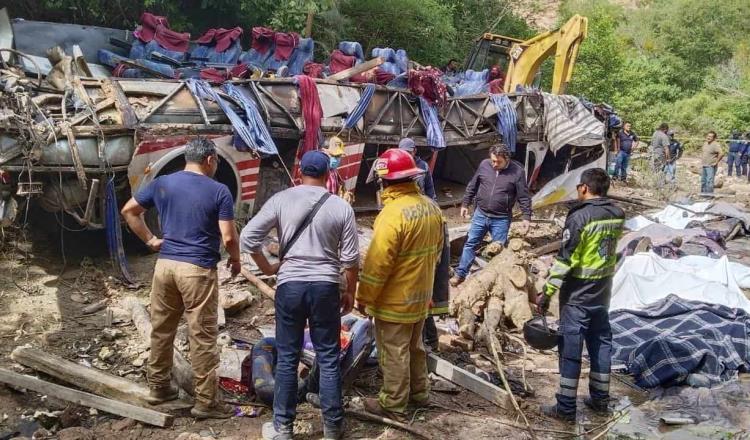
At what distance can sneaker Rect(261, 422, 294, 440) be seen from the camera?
141 inches

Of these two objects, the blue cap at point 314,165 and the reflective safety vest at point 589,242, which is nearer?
the blue cap at point 314,165

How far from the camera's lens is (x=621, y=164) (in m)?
16.1

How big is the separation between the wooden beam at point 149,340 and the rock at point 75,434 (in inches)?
26.9

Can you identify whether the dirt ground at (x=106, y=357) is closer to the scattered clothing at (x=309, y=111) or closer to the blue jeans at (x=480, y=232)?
the blue jeans at (x=480, y=232)

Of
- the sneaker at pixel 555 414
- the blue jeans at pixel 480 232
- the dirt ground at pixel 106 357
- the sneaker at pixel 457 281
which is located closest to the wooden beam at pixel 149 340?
the dirt ground at pixel 106 357

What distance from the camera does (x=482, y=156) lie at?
1270 cm

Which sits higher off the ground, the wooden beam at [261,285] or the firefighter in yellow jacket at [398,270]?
the firefighter in yellow jacket at [398,270]

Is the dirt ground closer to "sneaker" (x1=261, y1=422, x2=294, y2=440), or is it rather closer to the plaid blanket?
"sneaker" (x1=261, y1=422, x2=294, y2=440)

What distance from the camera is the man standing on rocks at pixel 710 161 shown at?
14562 mm

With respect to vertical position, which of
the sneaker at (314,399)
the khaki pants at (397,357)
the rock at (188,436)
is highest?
the khaki pants at (397,357)

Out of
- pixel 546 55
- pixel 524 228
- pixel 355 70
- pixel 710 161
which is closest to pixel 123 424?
pixel 524 228

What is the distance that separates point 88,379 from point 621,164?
1448 centimetres

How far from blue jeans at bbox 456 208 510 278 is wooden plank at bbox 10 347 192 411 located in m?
3.79

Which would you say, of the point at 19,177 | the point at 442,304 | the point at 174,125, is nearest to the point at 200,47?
the point at 174,125
